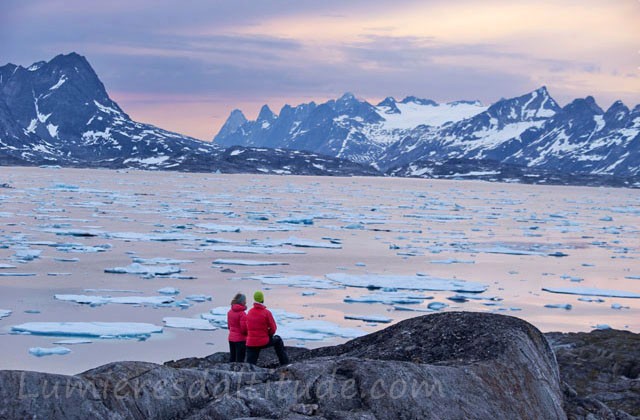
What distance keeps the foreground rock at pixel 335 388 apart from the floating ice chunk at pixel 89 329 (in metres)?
7.81

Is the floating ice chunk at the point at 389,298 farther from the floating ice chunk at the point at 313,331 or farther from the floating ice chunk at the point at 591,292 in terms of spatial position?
the floating ice chunk at the point at 591,292

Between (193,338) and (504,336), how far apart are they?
8.61 metres

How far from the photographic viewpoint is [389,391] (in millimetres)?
7227

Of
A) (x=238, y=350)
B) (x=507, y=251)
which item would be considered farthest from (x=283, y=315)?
(x=507, y=251)

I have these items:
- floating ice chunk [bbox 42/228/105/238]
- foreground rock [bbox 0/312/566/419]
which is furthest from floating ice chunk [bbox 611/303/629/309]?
floating ice chunk [bbox 42/228/105/238]

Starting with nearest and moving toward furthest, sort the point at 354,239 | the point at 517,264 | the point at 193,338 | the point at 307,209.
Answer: the point at 193,338 < the point at 517,264 < the point at 354,239 < the point at 307,209

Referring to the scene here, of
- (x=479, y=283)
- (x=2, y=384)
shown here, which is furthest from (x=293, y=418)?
(x=479, y=283)

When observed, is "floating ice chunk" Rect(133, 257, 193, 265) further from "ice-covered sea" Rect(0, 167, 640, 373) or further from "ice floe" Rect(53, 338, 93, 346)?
"ice floe" Rect(53, 338, 93, 346)

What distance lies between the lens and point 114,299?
64.2 feet

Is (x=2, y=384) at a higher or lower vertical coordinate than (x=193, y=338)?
higher

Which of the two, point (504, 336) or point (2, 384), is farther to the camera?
point (504, 336)

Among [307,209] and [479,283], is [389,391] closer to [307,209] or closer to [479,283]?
[479,283]

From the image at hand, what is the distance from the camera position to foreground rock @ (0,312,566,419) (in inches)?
260

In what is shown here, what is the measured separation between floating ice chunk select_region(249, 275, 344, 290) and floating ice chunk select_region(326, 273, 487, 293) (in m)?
0.48
